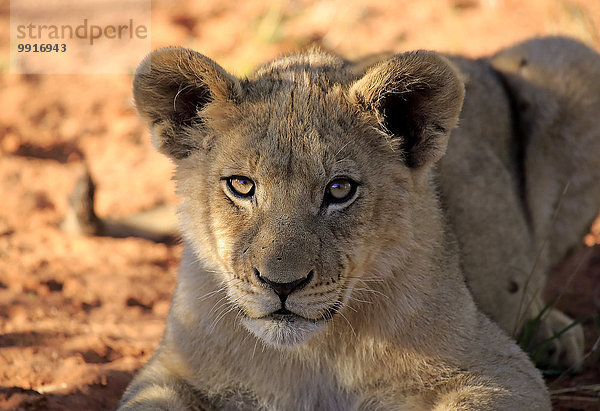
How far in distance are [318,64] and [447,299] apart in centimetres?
106

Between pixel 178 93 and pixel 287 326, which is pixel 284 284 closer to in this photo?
pixel 287 326

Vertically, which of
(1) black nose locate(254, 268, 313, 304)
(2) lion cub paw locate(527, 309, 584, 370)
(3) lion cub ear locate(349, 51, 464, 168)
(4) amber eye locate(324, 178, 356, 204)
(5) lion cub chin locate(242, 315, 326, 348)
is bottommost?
(2) lion cub paw locate(527, 309, 584, 370)

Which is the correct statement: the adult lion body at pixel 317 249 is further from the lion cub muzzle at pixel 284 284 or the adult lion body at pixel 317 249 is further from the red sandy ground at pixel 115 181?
the red sandy ground at pixel 115 181

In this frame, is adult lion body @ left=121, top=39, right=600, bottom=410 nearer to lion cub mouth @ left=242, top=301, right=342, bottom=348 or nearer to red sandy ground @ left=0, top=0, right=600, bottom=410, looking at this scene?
lion cub mouth @ left=242, top=301, right=342, bottom=348

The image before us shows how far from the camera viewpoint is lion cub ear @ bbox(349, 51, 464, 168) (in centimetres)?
280

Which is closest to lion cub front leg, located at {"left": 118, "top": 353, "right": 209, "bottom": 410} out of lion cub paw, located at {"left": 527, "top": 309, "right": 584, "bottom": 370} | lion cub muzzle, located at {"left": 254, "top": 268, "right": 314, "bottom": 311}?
lion cub muzzle, located at {"left": 254, "top": 268, "right": 314, "bottom": 311}

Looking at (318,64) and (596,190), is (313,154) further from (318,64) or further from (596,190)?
(596,190)

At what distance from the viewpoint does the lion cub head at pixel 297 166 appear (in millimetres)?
2633

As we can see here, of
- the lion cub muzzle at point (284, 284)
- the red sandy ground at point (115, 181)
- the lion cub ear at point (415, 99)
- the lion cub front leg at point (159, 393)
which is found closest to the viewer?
the lion cub muzzle at point (284, 284)

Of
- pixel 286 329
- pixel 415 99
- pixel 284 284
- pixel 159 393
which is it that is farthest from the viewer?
pixel 159 393

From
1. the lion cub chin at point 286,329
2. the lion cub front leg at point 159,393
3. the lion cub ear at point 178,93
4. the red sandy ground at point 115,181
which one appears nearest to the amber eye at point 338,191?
the lion cub chin at point 286,329

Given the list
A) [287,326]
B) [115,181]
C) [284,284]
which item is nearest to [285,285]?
[284,284]

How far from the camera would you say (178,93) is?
2975 mm

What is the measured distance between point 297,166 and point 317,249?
0.97 ft
